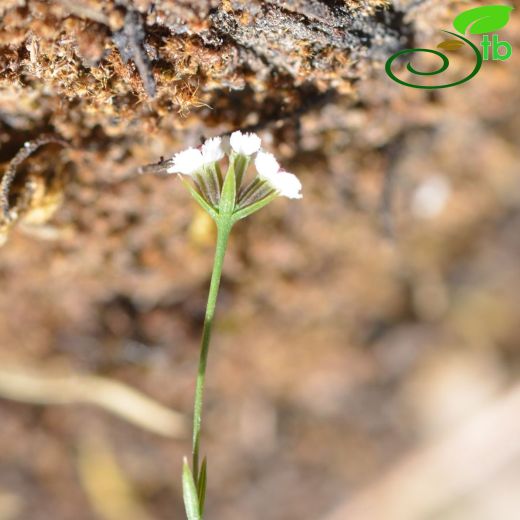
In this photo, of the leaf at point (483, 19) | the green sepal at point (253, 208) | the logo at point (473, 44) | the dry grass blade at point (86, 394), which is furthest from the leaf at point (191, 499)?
the leaf at point (483, 19)

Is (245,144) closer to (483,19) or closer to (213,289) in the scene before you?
(213,289)

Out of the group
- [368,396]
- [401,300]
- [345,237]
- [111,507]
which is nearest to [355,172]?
[345,237]

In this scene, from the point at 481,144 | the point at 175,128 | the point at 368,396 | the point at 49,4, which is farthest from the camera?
the point at 368,396

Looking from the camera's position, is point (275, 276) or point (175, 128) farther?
point (275, 276)

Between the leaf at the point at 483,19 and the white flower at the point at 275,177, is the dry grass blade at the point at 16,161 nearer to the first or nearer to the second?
the white flower at the point at 275,177

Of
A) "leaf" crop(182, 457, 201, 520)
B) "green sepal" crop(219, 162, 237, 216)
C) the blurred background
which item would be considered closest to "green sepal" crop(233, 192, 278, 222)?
"green sepal" crop(219, 162, 237, 216)

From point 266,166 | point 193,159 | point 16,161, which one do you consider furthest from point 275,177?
point 16,161

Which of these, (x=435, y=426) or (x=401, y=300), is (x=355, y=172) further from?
(x=435, y=426)
